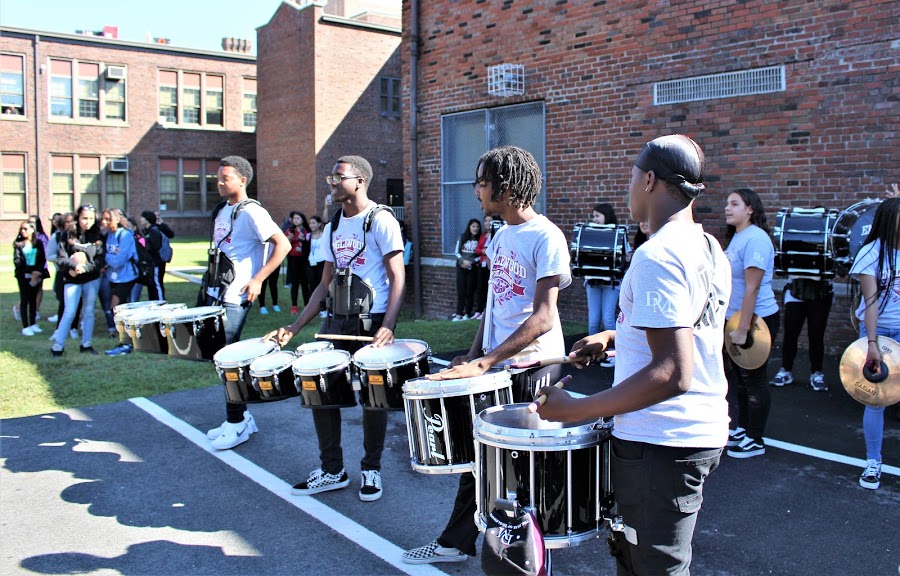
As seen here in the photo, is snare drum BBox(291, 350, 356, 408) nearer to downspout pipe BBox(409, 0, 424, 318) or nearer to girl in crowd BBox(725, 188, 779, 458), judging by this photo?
girl in crowd BBox(725, 188, 779, 458)

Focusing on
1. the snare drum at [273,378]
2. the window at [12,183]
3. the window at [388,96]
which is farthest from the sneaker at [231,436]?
the window at [12,183]

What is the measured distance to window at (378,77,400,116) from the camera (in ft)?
107

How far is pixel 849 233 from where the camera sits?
6914mm

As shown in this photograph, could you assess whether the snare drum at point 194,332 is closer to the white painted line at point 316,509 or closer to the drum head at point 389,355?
the white painted line at point 316,509

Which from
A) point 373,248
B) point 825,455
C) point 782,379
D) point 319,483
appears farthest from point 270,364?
point 782,379

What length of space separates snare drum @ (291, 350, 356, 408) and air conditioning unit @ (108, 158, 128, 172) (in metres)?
35.1

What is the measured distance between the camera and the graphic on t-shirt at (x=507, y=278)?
371 cm

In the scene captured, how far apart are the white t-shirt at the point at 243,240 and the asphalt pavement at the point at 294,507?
127 cm

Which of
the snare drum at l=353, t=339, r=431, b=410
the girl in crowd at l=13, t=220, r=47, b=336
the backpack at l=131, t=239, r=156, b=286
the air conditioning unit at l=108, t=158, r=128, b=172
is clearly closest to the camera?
the snare drum at l=353, t=339, r=431, b=410

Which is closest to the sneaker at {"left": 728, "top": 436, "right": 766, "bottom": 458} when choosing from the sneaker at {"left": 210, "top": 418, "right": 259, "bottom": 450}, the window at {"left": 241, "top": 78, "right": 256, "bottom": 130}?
the sneaker at {"left": 210, "top": 418, "right": 259, "bottom": 450}

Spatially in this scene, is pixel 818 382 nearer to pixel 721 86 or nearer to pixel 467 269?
pixel 721 86

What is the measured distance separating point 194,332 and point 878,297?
4.69 meters

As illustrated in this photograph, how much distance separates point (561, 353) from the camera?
380cm

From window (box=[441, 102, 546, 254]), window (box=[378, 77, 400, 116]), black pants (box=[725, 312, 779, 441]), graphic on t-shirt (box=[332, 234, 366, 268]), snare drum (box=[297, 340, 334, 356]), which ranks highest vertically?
window (box=[378, 77, 400, 116])
